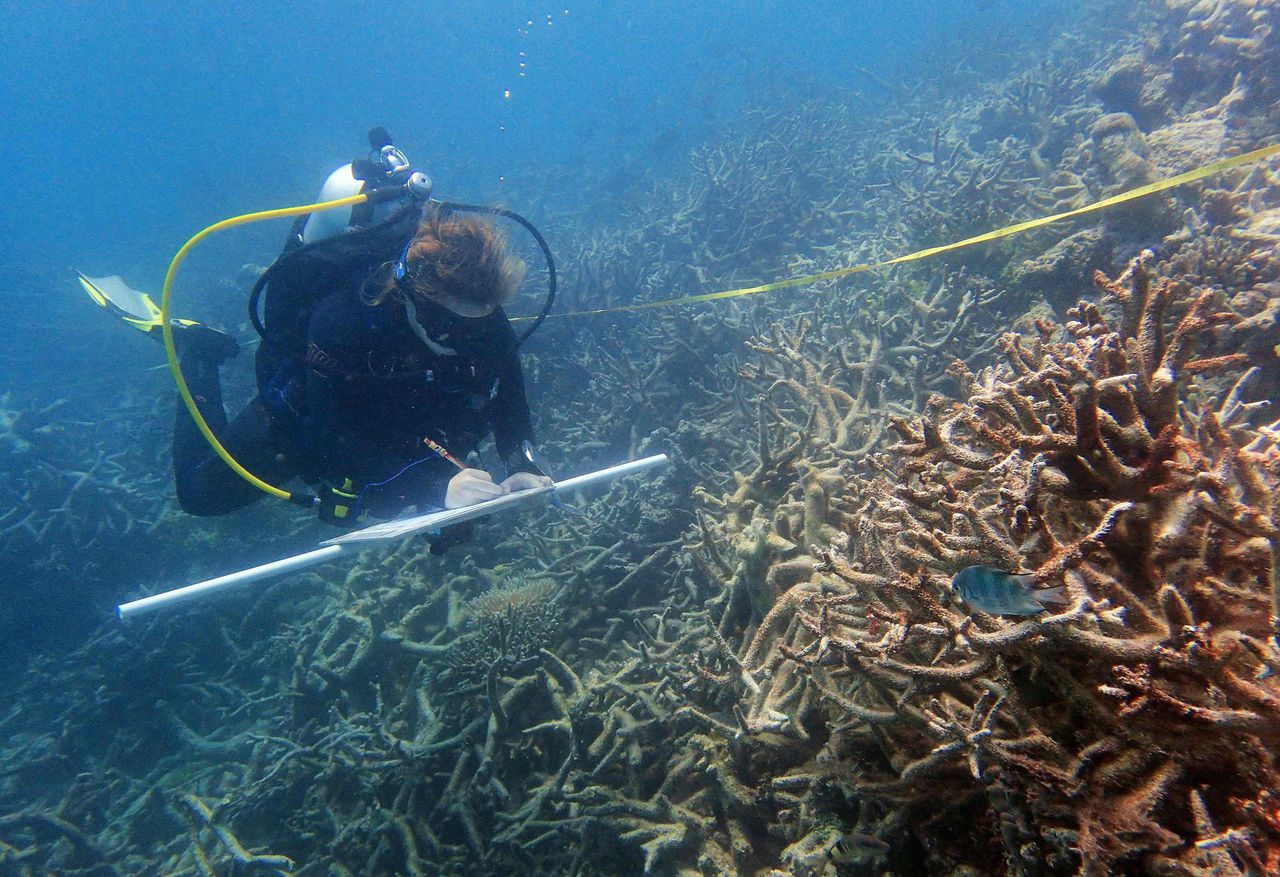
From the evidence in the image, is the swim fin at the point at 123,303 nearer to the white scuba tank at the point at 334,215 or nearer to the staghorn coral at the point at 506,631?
the white scuba tank at the point at 334,215

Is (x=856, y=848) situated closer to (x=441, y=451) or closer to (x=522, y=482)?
(x=522, y=482)

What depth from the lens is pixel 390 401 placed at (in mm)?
3262

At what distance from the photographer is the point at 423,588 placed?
4.70 meters

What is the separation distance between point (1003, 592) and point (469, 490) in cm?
240

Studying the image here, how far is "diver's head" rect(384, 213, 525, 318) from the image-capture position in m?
2.96

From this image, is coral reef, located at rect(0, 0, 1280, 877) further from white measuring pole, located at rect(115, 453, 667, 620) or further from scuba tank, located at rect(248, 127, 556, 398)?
scuba tank, located at rect(248, 127, 556, 398)

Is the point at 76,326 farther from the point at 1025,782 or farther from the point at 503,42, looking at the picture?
the point at 503,42

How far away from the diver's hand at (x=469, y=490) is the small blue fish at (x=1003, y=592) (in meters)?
2.16

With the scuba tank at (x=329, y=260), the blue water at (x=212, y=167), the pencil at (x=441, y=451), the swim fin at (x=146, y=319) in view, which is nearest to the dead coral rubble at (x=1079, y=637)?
the pencil at (x=441, y=451)

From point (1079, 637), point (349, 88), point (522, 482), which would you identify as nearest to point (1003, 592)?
point (1079, 637)

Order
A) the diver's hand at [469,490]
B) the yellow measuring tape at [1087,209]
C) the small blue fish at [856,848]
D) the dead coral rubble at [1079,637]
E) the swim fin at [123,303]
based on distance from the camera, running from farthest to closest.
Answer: the swim fin at [123,303] < the diver's hand at [469,490] < the yellow measuring tape at [1087,209] < the small blue fish at [856,848] < the dead coral rubble at [1079,637]

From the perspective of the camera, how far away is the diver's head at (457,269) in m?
2.96

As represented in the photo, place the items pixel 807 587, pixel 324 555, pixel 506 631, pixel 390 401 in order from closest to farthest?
pixel 807 587
pixel 324 555
pixel 390 401
pixel 506 631

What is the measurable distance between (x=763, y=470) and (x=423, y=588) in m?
3.09
